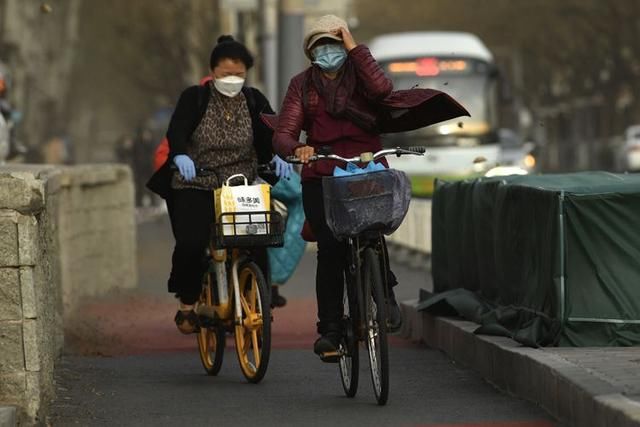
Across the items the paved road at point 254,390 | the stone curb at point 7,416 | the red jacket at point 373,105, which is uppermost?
the red jacket at point 373,105

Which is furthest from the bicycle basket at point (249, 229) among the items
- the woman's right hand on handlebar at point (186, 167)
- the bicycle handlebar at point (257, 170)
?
the bicycle handlebar at point (257, 170)

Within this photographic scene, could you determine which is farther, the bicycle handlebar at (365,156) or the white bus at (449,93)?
the white bus at (449,93)

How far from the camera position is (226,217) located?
10656 millimetres

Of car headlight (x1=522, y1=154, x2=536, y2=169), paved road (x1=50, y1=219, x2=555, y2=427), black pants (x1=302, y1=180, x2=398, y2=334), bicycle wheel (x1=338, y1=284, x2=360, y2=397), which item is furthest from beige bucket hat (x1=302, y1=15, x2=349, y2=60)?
car headlight (x1=522, y1=154, x2=536, y2=169)

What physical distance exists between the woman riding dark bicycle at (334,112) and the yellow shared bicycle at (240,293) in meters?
0.54

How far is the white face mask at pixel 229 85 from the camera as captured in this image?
1125 centimetres

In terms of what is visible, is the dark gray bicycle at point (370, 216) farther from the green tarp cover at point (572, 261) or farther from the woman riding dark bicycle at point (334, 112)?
the green tarp cover at point (572, 261)

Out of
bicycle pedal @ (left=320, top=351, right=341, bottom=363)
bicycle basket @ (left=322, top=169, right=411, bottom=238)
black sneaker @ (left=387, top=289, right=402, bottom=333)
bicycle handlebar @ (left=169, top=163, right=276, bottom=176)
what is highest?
bicycle handlebar @ (left=169, top=163, right=276, bottom=176)

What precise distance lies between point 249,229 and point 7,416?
2.94 meters

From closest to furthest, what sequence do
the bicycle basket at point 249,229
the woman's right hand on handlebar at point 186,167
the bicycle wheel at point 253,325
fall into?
the bicycle wheel at point 253,325, the bicycle basket at point 249,229, the woman's right hand on handlebar at point 186,167

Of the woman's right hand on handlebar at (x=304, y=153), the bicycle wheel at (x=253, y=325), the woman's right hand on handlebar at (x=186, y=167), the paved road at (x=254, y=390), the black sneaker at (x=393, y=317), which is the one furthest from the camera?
the woman's right hand on handlebar at (x=186, y=167)

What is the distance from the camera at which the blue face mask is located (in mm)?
9680

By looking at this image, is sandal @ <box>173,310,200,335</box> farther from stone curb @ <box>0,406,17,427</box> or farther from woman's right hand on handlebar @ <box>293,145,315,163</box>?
stone curb @ <box>0,406,17,427</box>

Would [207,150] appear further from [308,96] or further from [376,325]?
[376,325]
